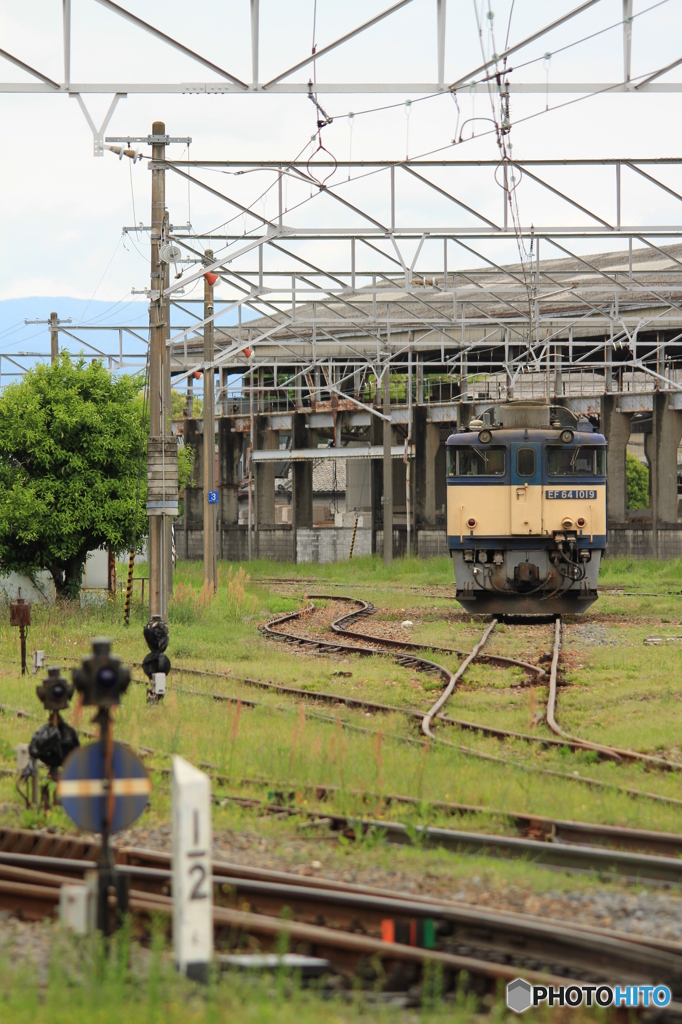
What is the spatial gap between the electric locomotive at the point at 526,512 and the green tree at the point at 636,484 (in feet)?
119

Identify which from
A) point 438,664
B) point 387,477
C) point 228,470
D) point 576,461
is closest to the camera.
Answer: point 438,664

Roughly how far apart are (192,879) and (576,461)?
49.1 ft

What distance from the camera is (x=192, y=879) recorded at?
5.00 m

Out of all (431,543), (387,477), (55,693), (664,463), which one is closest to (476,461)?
(55,693)

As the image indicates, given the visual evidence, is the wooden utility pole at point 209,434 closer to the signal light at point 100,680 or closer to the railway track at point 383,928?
the railway track at point 383,928

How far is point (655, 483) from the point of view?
35.7m

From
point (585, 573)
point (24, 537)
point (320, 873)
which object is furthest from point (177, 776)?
point (24, 537)

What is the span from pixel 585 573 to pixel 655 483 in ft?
58.8

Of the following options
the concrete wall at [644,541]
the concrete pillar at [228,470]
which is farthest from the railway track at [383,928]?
the concrete pillar at [228,470]

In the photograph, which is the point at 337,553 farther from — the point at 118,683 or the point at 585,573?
the point at 118,683

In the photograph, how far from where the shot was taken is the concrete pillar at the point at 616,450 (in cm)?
3659

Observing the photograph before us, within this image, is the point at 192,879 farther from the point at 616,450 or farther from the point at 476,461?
the point at 616,450

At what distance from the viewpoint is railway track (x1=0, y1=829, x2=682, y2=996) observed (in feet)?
17.0

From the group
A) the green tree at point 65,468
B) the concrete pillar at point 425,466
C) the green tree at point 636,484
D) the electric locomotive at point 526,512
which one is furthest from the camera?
the green tree at point 636,484
